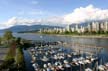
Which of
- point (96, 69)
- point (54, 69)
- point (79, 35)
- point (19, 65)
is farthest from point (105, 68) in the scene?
point (79, 35)

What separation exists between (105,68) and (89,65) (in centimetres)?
596

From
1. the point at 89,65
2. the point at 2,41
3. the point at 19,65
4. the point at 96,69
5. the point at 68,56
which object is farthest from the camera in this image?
the point at 2,41

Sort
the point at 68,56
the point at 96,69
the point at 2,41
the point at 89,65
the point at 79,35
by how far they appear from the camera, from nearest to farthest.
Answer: the point at 96,69
the point at 89,65
the point at 68,56
the point at 2,41
the point at 79,35

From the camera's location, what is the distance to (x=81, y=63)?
60562 millimetres

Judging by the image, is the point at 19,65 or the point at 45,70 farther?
the point at 45,70

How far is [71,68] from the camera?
56.1 meters

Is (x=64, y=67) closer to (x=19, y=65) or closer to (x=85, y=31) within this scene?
(x=19, y=65)

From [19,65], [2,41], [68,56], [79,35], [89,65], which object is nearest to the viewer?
[19,65]

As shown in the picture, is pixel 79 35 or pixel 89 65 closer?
pixel 89 65

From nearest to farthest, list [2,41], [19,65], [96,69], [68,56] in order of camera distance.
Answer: [19,65] → [96,69] → [68,56] → [2,41]

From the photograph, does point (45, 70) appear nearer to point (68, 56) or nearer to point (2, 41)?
point (68, 56)

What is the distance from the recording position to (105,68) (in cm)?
5431

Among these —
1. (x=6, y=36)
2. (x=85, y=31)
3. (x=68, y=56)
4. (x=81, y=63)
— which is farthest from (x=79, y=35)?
(x=81, y=63)

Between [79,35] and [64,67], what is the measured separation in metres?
129
